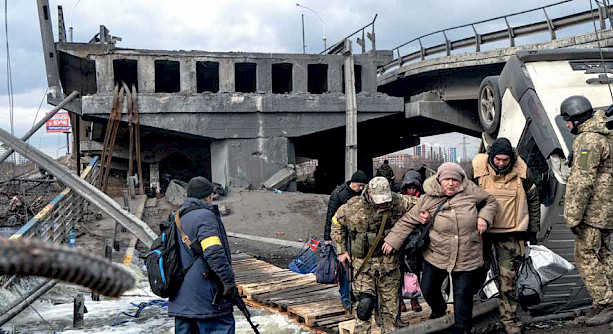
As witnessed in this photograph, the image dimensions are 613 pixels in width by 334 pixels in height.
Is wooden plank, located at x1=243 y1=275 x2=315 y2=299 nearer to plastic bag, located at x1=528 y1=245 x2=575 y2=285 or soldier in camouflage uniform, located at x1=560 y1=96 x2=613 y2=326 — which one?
plastic bag, located at x1=528 y1=245 x2=575 y2=285

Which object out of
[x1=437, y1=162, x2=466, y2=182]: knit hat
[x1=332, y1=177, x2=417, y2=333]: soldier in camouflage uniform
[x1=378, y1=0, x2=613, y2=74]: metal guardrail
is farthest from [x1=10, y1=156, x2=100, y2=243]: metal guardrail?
[x1=378, y1=0, x2=613, y2=74]: metal guardrail

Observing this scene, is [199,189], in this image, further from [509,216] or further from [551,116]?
[551,116]

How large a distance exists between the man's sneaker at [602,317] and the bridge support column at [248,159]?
1416cm

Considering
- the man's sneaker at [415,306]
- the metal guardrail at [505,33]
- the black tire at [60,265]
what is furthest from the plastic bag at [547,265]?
the metal guardrail at [505,33]

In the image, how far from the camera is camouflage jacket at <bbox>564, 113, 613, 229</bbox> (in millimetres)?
5043

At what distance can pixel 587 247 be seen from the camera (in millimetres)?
5160

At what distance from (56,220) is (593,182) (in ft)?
25.7

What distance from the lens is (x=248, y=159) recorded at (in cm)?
1869

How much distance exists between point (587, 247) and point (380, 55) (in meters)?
16.0

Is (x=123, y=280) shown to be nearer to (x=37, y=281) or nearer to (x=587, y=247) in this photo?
(x=587, y=247)

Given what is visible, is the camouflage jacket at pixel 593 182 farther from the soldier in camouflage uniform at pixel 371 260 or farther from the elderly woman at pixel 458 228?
the soldier in camouflage uniform at pixel 371 260

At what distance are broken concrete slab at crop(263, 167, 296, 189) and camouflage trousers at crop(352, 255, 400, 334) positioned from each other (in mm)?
13129

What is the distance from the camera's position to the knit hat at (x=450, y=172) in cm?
498

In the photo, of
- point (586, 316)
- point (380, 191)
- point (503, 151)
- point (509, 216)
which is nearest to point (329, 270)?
point (380, 191)
